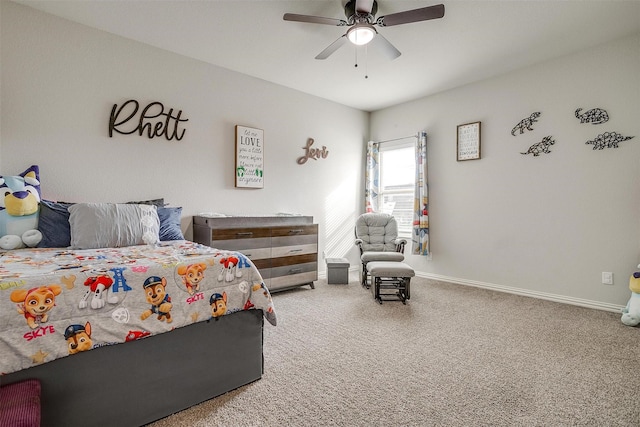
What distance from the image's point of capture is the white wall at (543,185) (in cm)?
319

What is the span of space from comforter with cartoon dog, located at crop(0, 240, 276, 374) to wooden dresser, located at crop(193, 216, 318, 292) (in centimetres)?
137

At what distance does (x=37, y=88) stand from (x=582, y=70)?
5.32 meters

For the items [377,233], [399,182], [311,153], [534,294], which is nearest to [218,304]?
[377,233]

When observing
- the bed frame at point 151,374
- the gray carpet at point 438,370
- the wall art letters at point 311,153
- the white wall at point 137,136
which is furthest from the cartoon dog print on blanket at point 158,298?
the wall art letters at point 311,153

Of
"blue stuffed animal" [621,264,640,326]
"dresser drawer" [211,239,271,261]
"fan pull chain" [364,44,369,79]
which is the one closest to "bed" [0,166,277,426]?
"dresser drawer" [211,239,271,261]

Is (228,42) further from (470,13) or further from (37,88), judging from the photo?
(470,13)

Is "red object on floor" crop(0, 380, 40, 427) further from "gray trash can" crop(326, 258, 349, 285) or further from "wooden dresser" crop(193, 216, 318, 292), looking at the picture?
"gray trash can" crop(326, 258, 349, 285)

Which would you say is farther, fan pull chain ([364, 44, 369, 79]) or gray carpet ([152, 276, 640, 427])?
fan pull chain ([364, 44, 369, 79])

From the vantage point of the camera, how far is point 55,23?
277 centimetres

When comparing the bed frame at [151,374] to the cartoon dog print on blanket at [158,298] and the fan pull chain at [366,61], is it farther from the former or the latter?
the fan pull chain at [366,61]

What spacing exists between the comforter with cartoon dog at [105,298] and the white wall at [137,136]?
123cm

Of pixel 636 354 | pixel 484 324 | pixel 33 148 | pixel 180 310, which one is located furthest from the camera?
pixel 484 324

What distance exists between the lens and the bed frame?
131 centimetres

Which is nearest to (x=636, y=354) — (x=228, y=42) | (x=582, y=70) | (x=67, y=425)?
(x=582, y=70)
